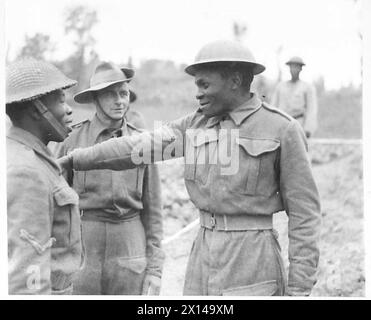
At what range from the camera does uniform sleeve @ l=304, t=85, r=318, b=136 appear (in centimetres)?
443

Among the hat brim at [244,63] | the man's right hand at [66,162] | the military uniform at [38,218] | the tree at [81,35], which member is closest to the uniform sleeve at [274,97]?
the hat brim at [244,63]

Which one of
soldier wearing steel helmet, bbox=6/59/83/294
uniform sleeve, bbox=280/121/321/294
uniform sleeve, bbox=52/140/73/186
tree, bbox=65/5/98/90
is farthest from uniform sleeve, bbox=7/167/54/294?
uniform sleeve, bbox=280/121/321/294

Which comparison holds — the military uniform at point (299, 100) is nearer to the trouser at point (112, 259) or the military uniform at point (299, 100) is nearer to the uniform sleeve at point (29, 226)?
the trouser at point (112, 259)

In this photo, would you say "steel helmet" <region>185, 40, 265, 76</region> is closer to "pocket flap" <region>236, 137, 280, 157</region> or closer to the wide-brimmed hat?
"pocket flap" <region>236, 137, 280, 157</region>

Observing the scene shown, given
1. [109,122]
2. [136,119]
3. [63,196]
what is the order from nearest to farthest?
[63,196], [109,122], [136,119]

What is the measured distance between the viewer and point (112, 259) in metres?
3.97

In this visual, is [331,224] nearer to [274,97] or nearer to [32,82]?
[274,97]

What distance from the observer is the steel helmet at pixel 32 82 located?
3.37 metres

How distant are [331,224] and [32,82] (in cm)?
228

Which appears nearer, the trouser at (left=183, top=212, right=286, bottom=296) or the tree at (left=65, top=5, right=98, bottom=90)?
the trouser at (left=183, top=212, right=286, bottom=296)

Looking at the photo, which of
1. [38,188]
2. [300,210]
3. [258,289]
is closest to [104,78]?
[38,188]

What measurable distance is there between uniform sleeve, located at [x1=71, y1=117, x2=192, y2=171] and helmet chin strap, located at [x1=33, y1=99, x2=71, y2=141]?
0.91 feet

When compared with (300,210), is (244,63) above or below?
above

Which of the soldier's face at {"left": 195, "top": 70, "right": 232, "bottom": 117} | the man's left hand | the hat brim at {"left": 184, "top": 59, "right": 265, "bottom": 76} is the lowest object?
the man's left hand
